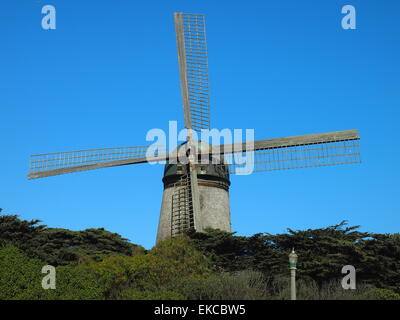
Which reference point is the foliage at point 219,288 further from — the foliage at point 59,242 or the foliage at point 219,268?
the foliage at point 59,242

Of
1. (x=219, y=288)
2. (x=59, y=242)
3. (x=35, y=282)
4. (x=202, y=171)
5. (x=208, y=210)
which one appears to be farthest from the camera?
(x=59, y=242)

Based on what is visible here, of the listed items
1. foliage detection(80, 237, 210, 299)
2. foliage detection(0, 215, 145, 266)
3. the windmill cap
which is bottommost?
foliage detection(80, 237, 210, 299)

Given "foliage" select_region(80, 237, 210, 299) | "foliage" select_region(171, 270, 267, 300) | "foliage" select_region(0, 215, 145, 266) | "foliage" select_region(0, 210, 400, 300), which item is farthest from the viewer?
"foliage" select_region(0, 215, 145, 266)

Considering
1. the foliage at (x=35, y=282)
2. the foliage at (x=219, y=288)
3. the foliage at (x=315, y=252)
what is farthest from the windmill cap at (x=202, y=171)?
the foliage at (x=35, y=282)

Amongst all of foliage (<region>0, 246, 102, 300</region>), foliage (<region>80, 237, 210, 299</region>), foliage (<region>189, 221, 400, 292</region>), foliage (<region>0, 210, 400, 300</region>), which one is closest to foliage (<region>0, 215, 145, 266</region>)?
foliage (<region>0, 210, 400, 300</region>)

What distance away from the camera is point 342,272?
2388 cm

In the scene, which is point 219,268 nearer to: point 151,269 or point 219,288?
point 151,269

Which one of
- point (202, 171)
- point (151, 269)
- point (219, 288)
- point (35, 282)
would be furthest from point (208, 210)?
point (35, 282)

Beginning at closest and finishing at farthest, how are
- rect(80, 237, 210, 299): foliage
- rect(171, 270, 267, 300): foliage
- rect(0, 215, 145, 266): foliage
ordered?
rect(171, 270, 267, 300): foliage → rect(80, 237, 210, 299): foliage → rect(0, 215, 145, 266): foliage

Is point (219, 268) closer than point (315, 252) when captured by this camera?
No

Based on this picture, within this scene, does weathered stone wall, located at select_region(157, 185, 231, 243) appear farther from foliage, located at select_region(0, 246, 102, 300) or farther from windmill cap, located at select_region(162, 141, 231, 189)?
foliage, located at select_region(0, 246, 102, 300)

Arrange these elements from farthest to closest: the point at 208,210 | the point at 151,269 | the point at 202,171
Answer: the point at 208,210 → the point at 202,171 → the point at 151,269
